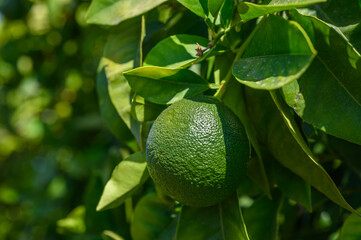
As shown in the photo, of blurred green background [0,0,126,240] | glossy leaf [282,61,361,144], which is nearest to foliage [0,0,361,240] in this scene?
glossy leaf [282,61,361,144]

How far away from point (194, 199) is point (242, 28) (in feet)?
1.10

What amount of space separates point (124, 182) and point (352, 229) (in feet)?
1.36

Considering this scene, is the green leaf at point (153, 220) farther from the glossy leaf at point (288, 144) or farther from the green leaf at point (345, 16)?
the green leaf at point (345, 16)

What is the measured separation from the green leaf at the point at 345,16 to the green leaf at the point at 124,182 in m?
0.42

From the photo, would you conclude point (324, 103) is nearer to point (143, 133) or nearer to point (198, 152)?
point (198, 152)

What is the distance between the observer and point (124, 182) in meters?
0.81

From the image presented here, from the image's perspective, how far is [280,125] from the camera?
696mm

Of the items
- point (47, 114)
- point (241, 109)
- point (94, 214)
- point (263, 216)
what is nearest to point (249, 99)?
point (241, 109)

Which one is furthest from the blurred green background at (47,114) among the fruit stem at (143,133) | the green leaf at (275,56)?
the green leaf at (275,56)

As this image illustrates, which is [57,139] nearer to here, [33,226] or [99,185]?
[33,226]

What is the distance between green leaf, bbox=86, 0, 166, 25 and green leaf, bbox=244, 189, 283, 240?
45 cm

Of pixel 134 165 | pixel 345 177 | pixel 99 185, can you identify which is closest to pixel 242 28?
pixel 134 165

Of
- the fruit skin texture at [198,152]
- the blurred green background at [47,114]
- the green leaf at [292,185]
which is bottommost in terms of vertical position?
the blurred green background at [47,114]

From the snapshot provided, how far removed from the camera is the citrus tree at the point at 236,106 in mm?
622
